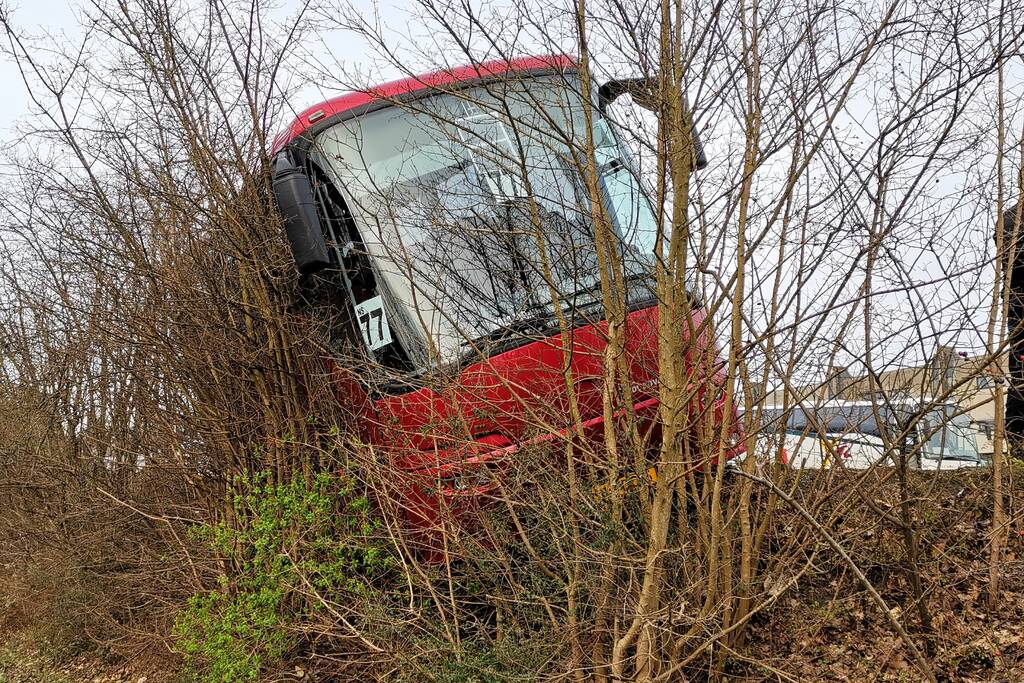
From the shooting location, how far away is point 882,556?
5.77m

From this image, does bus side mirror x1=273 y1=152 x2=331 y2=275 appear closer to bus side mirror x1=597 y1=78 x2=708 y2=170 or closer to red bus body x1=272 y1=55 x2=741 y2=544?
red bus body x1=272 y1=55 x2=741 y2=544

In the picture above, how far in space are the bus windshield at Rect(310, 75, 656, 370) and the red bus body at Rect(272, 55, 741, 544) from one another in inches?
4.8

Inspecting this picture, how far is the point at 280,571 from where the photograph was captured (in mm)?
7070

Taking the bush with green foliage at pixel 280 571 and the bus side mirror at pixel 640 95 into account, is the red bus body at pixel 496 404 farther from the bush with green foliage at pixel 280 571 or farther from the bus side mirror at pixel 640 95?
the bush with green foliage at pixel 280 571

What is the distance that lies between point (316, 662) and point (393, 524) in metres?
1.26

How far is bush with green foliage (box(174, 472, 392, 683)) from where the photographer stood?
689 cm

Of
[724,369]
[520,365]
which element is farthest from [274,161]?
[724,369]

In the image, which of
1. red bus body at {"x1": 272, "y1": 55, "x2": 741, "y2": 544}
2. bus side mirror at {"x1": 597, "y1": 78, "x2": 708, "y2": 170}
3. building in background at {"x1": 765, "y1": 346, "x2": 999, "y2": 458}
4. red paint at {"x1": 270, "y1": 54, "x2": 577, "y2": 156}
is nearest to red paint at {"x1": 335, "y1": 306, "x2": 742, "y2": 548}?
red bus body at {"x1": 272, "y1": 55, "x2": 741, "y2": 544}

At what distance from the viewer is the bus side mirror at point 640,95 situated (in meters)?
5.16

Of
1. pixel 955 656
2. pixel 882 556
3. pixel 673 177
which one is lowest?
pixel 955 656

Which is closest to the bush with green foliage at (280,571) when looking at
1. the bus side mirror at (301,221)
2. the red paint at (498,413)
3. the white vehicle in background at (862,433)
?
the red paint at (498,413)

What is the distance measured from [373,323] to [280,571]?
1.77 metres

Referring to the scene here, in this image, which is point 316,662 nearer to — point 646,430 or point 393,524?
point 393,524

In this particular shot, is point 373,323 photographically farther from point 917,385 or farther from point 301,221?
point 917,385
